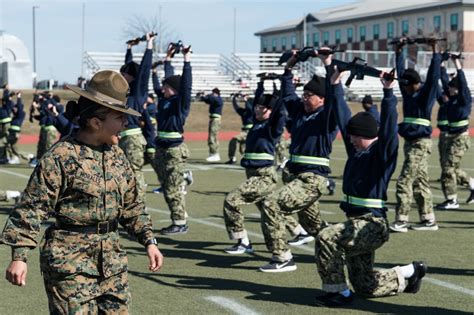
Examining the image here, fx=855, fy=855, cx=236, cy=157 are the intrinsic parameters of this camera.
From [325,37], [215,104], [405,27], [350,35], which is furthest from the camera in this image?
[325,37]

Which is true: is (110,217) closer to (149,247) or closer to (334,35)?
(149,247)

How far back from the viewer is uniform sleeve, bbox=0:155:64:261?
492 centimetres

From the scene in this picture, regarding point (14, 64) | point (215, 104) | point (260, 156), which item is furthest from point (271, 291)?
point (14, 64)

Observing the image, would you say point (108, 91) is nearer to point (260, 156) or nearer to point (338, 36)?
point (260, 156)

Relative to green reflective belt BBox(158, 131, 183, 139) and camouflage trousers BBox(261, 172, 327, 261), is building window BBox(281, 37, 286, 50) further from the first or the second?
camouflage trousers BBox(261, 172, 327, 261)

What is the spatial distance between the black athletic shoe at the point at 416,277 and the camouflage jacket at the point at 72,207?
364 centimetres

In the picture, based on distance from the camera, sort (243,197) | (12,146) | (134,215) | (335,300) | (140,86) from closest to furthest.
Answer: (134,215) < (335,300) < (243,197) < (140,86) < (12,146)

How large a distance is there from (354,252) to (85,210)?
3358 millimetres

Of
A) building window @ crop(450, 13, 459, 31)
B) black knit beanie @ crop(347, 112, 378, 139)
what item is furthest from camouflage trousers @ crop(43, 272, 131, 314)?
building window @ crop(450, 13, 459, 31)

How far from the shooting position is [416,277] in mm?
8031

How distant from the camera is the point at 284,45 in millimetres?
105375

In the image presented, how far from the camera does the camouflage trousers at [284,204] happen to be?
360 inches

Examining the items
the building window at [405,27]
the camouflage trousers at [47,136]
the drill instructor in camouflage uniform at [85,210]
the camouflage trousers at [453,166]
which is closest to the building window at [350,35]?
the building window at [405,27]

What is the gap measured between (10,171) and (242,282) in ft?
48.0
